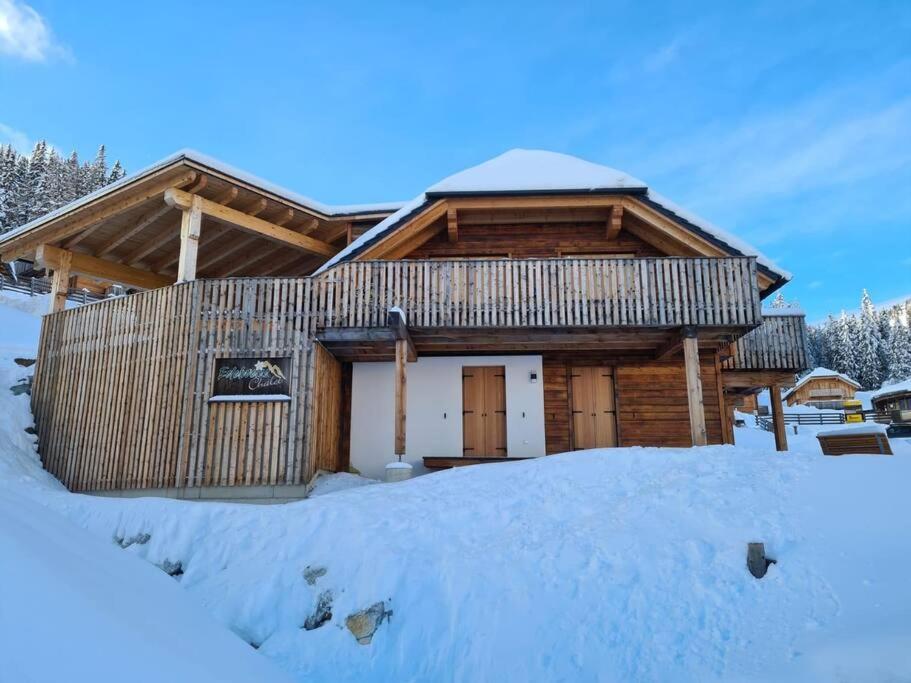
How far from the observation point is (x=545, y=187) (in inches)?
566

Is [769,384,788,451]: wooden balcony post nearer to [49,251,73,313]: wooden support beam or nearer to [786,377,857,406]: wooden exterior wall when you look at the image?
[49,251,73,313]: wooden support beam

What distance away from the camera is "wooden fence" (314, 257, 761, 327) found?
12.9 metres

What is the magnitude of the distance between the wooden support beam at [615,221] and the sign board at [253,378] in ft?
26.9

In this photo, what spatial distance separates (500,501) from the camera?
28.5ft

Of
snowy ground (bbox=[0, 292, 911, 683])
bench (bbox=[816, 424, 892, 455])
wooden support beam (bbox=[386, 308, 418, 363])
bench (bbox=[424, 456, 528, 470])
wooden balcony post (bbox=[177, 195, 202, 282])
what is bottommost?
snowy ground (bbox=[0, 292, 911, 683])

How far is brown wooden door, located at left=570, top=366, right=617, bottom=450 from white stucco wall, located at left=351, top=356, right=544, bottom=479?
879 mm

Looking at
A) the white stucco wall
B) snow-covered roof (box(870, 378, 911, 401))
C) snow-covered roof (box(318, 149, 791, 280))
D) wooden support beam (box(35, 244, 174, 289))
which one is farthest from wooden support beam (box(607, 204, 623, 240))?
snow-covered roof (box(870, 378, 911, 401))

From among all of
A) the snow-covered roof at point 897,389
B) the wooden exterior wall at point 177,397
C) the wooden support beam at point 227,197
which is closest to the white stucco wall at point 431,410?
the wooden exterior wall at point 177,397

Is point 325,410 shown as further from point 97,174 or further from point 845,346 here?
point 845,346

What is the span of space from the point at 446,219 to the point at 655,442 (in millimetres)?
7396

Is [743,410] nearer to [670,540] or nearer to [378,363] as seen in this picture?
[378,363]

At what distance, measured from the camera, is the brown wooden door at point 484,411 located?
49.4 feet

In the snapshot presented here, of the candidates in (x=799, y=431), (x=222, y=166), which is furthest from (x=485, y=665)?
(x=799, y=431)

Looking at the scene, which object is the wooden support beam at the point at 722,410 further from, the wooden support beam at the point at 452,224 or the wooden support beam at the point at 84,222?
the wooden support beam at the point at 84,222
